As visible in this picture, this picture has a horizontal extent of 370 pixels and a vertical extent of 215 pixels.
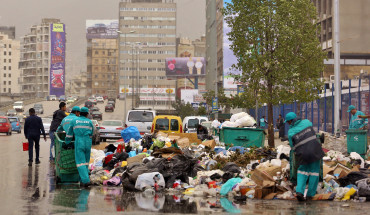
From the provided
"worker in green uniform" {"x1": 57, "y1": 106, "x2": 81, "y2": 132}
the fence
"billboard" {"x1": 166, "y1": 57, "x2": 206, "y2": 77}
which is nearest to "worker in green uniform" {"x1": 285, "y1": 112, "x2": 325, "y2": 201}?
"worker in green uniform" {"x1": 57, "y1": 106, "x2": 81, "y2": 132}

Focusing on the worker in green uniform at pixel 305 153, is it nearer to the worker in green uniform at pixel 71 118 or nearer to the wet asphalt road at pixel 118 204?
the wet asphalt road at pixel 118 204

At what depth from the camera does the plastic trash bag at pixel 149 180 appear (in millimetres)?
13242

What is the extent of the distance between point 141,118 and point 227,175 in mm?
20488

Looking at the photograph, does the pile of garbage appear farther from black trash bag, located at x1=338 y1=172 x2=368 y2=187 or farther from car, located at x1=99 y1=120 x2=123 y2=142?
car, located at x1=99 y1=120 x2=123 y2=142

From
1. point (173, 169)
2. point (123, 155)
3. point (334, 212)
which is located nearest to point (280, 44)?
point (123, 155)

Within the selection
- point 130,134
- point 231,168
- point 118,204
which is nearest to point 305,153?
point 231,168

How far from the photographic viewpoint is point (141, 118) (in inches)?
1331

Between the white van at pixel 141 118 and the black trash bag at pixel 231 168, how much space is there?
19.1 metres

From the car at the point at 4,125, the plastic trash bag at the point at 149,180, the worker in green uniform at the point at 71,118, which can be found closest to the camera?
the plastic trash bag at the point at 149,180

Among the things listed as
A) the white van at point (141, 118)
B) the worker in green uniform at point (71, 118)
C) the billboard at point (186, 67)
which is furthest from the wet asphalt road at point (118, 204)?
the billboard at point (186, 67)

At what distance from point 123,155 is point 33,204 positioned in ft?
21.6

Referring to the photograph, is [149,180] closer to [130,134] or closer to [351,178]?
[351,178]

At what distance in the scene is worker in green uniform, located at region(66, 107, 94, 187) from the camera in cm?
1357

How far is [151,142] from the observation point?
19719 millimetres
